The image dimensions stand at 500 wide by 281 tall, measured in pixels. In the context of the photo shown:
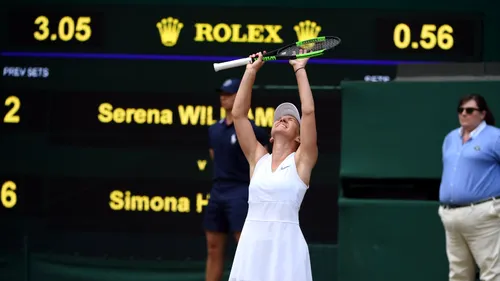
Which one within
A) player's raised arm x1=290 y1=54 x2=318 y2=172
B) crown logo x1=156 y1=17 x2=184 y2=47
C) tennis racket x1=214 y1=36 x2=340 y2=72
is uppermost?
crown logo x1=156 y1=17 x2=184 y2=47

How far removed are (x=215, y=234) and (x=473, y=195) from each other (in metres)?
1.79

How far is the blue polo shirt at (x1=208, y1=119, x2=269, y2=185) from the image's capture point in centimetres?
826

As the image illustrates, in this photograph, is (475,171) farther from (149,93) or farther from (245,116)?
(149,93)

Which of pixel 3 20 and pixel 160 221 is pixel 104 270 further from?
pixel 3 20

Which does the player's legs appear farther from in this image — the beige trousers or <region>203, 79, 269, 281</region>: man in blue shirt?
the beige trousers

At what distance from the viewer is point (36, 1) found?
9250 millimetres

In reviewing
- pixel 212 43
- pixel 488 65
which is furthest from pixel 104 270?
pixel 488 65

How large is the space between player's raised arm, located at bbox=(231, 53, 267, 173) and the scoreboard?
278cm

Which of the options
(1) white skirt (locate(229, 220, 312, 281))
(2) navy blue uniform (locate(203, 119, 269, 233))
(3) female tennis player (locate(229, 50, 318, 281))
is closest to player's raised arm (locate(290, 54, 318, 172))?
(3) female tennis player (locate(229, 50, 318, 281))

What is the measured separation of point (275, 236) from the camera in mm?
5855

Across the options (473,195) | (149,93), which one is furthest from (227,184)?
(473,195)

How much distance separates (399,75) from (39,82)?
276 centimetres

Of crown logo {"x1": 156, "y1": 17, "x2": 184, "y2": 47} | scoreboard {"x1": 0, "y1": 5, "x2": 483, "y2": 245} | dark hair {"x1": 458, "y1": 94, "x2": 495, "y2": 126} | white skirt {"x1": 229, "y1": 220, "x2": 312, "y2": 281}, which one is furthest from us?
crown logo {"x1": 156, "y1": 17, "x2": 184, "y2": 47}

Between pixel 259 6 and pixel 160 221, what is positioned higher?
pixel 259 6
